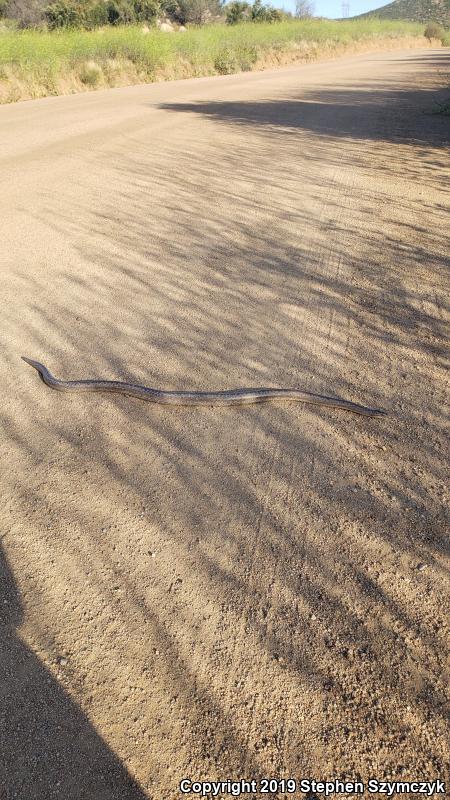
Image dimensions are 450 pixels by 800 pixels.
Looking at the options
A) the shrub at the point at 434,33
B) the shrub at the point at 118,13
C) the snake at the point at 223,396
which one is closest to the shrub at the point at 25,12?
the shrub at the point at 118,13

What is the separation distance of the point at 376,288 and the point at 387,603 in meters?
3.45

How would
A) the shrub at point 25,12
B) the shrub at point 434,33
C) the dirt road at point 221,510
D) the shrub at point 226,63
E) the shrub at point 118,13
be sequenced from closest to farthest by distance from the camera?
the dirt road at point 221,510
the shrub at point 226,63
the shrub at point 25,12
the shrub at point 118,13
the shrub at point 434,33

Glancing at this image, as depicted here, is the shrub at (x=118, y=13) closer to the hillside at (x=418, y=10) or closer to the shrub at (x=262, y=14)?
the shrub at (x=262, y=14)

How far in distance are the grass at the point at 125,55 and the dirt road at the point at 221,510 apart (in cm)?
1768

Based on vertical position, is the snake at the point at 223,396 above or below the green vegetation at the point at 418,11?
below

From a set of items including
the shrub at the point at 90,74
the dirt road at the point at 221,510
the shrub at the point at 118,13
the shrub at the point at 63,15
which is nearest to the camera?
the dirt road at the point at 221,510

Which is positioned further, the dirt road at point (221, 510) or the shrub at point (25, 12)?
the shrub at point (25, 12)

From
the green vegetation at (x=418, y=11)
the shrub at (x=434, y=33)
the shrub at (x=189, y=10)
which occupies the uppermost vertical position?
the green vegetation at (x=418, y=11)

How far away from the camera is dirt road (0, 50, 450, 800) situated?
6.20 feet

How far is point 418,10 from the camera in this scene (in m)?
118

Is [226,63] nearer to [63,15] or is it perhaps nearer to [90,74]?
[90,74]

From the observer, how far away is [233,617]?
7.41 ft

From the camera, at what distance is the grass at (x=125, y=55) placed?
65.9 ft

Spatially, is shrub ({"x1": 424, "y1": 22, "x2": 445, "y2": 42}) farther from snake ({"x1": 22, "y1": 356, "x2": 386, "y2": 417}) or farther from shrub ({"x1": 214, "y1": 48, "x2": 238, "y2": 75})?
snake ({"x1": 22, "y1": 356, "x2": 386, "y2": 417})
